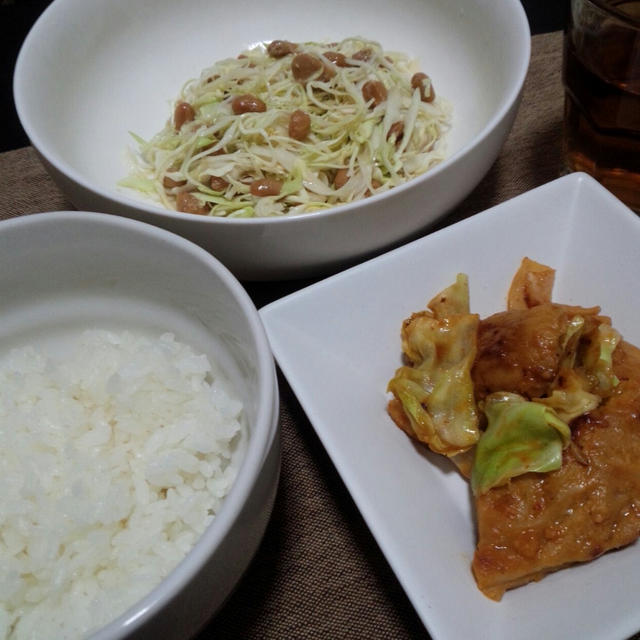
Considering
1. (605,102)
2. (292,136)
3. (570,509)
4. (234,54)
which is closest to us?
(570,509)

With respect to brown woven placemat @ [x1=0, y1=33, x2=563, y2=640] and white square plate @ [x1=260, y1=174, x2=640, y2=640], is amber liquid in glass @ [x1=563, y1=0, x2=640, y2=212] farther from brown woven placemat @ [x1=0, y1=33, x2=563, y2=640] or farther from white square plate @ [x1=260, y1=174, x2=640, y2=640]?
brown woven placemat @ [x1=0, y1=33, x2=563, y2=640]

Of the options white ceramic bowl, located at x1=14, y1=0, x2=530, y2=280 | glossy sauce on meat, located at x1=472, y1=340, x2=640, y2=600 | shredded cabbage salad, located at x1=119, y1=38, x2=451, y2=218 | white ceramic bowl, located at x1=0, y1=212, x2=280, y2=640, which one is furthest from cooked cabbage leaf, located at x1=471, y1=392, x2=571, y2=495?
shredded cabbage salad, located at x1=119, y1=38, x2=451, y2=218

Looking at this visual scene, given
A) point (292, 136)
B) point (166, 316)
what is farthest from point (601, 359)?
point (292, 136)

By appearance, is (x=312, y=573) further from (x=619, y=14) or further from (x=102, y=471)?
(x=619, y=14)

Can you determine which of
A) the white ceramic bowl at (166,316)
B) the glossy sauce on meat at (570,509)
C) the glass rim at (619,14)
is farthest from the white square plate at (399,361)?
the glass rim at (619,14)

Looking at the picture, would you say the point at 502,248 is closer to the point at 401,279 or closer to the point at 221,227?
the point at 401,279

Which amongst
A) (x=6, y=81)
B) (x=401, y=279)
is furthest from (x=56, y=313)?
(x=6, y=81)
